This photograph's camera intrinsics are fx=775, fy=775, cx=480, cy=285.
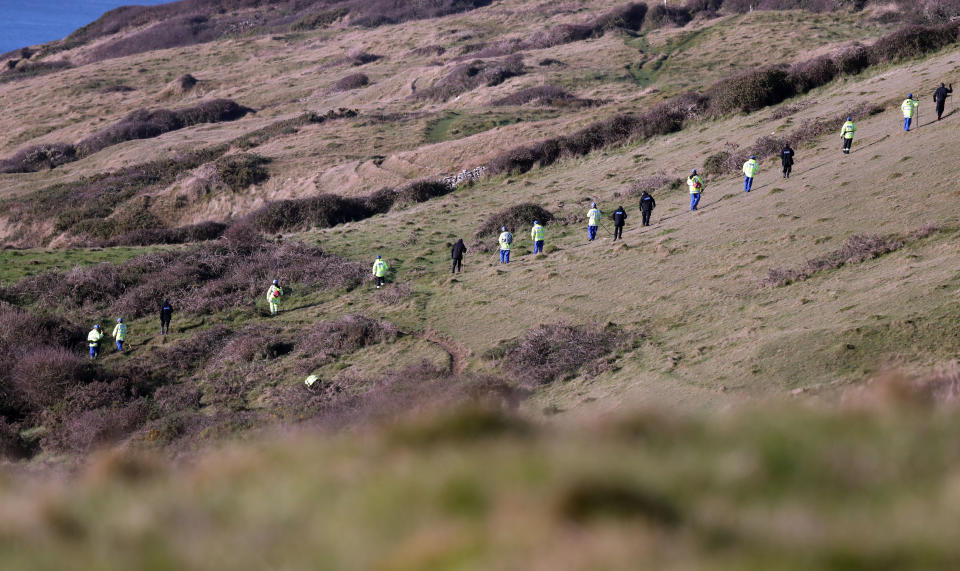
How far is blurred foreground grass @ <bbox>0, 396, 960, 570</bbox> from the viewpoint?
4477 millimetres

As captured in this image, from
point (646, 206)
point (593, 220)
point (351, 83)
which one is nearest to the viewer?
point (593, 220)

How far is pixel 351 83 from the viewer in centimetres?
9531

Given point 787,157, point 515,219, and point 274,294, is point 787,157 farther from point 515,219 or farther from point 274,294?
point 274,294

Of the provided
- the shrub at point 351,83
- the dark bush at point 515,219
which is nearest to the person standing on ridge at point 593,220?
the dark bush at point 515,219

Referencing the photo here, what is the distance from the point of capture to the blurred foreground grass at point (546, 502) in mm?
4477

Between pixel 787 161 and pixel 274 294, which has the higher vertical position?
pixel 787 161

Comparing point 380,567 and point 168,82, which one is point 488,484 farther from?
point 168,82

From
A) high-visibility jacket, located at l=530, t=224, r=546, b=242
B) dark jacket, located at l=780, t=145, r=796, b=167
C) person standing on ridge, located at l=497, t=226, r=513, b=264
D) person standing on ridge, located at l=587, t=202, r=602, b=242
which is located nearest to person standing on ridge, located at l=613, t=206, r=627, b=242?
person standing on ridge, located at l=587, t=202, r=602, b=242

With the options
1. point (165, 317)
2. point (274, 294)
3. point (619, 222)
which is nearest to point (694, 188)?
point (619, 222)

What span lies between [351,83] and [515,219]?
6408 centimetres

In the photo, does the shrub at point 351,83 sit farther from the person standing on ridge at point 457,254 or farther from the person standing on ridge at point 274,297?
the person standing on ridge at point 274,297

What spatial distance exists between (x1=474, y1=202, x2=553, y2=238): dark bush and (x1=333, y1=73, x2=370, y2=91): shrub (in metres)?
61.9

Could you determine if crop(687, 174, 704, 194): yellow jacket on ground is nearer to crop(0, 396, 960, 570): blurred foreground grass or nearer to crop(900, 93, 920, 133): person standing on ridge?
crop(900, 93, 920, 133): person standing on ridge

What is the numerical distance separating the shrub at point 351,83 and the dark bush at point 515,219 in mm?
61857
